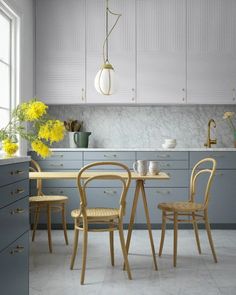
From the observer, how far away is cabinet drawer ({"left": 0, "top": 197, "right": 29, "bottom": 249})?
192 cm

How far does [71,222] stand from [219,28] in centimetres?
277

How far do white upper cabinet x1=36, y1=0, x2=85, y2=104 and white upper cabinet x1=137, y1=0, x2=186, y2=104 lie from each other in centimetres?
68

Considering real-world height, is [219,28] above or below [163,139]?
above

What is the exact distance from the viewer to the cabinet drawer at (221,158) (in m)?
4.81

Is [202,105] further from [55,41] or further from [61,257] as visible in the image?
[61,257]

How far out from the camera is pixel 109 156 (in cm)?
483

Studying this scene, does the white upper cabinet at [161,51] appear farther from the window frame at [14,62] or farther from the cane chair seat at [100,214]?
the cane chair seat at [100,214]

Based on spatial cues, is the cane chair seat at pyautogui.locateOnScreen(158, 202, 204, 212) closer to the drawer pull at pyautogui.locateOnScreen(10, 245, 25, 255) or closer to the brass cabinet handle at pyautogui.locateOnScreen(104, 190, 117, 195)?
the brass cabinet handle at pyautogui.locateOnScreen(104, 190, 117, 195)

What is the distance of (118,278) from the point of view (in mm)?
2998

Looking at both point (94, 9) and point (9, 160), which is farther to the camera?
point (94, 9)

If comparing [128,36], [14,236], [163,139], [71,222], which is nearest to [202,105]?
[163,139]

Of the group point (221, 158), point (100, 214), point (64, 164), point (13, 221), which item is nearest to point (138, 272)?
point (100, 214)

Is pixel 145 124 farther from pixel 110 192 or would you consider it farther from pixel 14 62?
pixel 14 62

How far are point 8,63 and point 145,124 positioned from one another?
185cm
